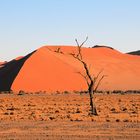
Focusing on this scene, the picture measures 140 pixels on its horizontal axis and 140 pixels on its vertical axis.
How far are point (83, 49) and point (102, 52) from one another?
6.64m

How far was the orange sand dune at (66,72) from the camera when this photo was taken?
9575 cm

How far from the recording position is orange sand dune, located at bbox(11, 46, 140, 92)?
314ft

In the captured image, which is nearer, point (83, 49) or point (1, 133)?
point (1, 133)

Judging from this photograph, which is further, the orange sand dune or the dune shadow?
the orange sand dune

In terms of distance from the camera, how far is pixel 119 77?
114438mm

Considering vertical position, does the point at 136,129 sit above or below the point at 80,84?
above

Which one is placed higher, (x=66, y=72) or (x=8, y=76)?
(x=66, y=72)

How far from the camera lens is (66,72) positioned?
103 m

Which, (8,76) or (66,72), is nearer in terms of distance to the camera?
(8,76)

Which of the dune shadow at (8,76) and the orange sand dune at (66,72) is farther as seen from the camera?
the orange sand dune at (66,72)

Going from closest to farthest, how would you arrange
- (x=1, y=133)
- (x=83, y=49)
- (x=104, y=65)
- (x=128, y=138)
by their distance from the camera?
1. (x=128, y=138)
2. (x=1, y=133)
3. (x=104, y=65)
4. (x=83, y=49)

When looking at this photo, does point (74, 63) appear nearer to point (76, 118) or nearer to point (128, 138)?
point (76, 118)

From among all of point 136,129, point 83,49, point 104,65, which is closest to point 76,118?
point 136,129

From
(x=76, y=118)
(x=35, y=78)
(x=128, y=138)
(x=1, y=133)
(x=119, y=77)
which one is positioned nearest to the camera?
(x=128, y=138)
